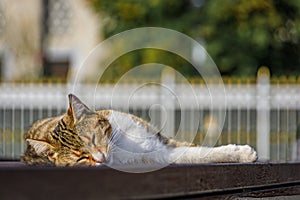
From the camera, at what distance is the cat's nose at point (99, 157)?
215 centimetres

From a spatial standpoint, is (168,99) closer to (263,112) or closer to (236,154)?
(263,112)

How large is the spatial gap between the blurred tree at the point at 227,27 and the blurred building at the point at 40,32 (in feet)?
6.55

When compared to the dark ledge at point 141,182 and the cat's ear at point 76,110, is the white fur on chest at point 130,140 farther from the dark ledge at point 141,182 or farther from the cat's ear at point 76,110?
the dark ledge at point 141,182

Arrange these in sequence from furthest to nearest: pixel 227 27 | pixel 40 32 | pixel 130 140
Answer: pixel 40 32 → pixel 227 27 → pixel 130 140

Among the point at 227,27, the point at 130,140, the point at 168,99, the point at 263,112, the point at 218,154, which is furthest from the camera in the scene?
the point at 227,27

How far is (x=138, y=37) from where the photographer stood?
11047mm

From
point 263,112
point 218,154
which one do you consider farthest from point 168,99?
point 218,154

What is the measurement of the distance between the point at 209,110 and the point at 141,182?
24.0ft

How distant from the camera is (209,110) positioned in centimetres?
845

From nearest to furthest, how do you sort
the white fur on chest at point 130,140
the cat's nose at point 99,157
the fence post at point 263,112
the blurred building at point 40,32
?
1. the cat's nose at point 99,157
2. the white fur on chest at point 130,140
3. the fence post at point 263,112
4. the blurred building at point 40,32

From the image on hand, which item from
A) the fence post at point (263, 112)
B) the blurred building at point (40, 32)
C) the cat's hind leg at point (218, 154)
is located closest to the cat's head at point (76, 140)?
the cat's hind leg at point (218, 154)

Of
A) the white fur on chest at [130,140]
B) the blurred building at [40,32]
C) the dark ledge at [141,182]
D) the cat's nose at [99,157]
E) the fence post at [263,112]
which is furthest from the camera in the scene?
the blurred building at [40,32]

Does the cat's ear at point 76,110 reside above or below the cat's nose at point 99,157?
above

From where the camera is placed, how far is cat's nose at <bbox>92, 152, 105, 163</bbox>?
215 cm
